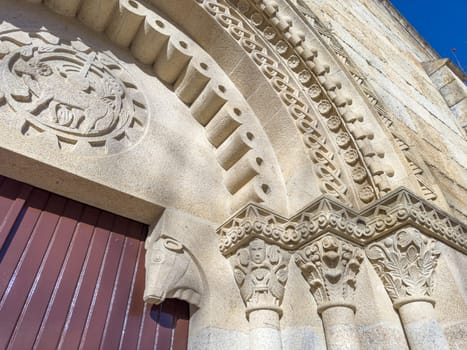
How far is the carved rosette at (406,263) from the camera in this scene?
1.71 m

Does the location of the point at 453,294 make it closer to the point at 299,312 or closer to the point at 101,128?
the point at 299,312

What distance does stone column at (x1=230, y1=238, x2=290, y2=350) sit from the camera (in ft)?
5.28

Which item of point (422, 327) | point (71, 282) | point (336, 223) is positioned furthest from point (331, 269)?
point (71, 282)

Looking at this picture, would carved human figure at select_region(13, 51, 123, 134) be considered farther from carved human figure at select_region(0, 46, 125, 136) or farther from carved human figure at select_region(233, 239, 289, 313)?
carved human figure at select_region(233, 239, 289, 313)

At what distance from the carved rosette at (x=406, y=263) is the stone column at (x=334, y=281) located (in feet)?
0.38

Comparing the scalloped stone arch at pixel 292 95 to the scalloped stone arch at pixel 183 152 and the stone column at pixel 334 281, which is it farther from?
the stone column at pixel 334 281

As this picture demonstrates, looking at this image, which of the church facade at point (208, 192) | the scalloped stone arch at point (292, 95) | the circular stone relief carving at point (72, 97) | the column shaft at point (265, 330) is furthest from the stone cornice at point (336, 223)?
the circular stone relief carving at point (72, 97)

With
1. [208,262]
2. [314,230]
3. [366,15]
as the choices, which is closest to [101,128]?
[208,262]

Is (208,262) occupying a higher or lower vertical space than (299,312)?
higher

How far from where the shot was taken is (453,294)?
1.73 metres

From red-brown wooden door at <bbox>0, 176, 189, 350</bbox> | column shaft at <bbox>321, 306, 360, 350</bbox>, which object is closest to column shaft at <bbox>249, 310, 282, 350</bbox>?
column shaft at <bbox>321, 306, 360, 350</bbox>

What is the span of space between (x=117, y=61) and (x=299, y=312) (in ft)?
6.33

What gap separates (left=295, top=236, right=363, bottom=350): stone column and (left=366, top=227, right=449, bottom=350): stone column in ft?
0.44

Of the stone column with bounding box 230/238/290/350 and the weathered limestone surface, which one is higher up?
the weathered limestone surface
